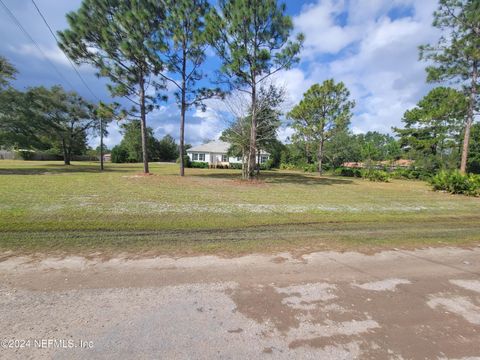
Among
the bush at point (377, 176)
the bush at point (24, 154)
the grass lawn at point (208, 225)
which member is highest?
the bush at point (24, 154)

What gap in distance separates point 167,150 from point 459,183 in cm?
5677

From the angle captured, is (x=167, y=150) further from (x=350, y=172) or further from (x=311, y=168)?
(x=350, y=172)

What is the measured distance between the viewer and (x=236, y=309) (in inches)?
99.7

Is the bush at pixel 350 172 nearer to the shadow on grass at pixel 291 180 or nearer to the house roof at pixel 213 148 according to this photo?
the shadow on grass at pixel 291 180

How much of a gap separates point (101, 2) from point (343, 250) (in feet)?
66.4

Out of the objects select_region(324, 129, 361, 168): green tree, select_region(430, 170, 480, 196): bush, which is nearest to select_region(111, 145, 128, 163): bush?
select_region(324, 129, 361, 168): green tree

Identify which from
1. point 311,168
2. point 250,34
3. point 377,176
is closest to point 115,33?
point 250,34

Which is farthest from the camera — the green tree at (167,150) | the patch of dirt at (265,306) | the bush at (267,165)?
the green tree at (167,150)

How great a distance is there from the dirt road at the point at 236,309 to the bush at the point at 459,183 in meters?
13.5

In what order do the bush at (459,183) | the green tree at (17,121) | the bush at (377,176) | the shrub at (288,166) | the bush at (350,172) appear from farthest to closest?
the shrub at (288,166) → the bush at (350,172) → the bush at (377,176) → the green tree at (17,121) → the bush at (459,183)

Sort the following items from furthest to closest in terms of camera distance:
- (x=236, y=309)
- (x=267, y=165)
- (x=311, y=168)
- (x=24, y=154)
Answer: (x=24, y=154) < (x=267, y=165) < (x=311, y=168) < (x=236, y=309)

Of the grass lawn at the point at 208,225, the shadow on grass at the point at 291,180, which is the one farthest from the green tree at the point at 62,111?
the grass lawn at the point at 208,225

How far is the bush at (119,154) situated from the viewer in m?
49.2

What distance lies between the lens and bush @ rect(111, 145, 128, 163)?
1936 inches
